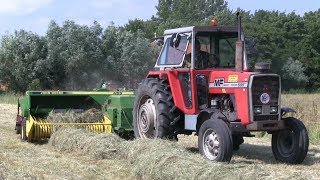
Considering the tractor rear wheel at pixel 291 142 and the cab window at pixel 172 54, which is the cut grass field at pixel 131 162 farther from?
the cab window at pixel 172 54

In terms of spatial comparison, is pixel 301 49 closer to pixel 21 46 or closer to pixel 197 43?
pixel 21 46

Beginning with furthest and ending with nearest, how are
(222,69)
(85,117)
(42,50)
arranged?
(42,50)
(85,117)
(222,69)

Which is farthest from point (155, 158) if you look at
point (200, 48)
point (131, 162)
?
point (200, 48)

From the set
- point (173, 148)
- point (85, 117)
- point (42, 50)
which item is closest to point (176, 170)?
point (173, 148)

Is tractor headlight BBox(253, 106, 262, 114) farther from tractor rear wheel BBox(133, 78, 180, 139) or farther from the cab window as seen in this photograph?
the cab window

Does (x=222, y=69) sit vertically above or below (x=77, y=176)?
above

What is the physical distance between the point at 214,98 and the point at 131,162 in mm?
1766

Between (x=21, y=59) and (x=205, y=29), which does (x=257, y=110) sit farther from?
(x=21, y=59)

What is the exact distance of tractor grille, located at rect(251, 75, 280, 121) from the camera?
7727mm

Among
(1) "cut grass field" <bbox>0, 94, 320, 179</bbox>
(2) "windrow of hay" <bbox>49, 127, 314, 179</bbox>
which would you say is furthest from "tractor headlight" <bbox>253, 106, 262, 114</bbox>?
(2) "windrow of hay" <bbox>49, 127, 314, 179</bbox>

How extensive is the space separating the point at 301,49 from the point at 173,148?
4766 centimetres

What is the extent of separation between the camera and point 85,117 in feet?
35.4

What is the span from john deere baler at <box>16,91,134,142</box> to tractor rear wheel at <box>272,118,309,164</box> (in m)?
3.12

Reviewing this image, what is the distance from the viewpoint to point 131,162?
7.45 m
